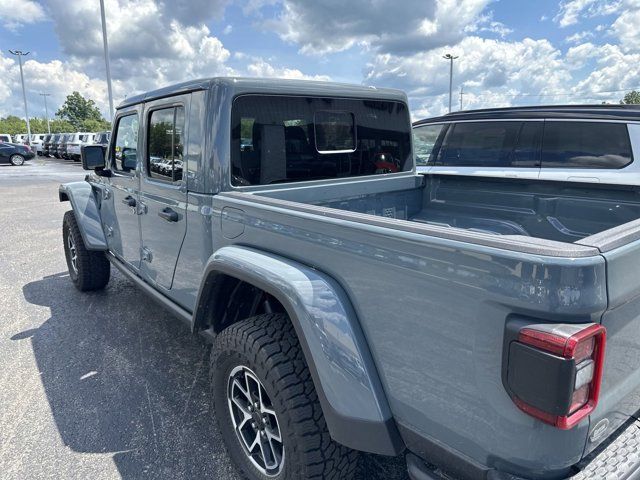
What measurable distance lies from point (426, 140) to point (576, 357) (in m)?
5.70

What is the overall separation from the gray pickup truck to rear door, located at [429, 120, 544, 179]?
7.41 feet

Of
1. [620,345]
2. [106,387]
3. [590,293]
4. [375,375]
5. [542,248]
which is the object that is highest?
[542,248]

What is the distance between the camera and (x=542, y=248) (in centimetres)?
131

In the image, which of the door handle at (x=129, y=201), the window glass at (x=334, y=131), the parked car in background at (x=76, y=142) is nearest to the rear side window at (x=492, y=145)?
the window glass at (x=334, y=131)

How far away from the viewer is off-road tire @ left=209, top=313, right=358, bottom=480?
1945mm

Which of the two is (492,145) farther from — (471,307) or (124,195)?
(471,307)

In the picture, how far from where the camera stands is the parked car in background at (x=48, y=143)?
102 feet

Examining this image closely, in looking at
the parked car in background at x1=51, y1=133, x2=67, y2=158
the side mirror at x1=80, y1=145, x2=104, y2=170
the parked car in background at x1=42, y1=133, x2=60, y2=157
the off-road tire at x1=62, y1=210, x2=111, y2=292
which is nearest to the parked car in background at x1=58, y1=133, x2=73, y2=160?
the parked car in background at x1=51, y1=133, x2=67, y2=158

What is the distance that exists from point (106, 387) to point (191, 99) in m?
2.01

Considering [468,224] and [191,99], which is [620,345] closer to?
[468,224]

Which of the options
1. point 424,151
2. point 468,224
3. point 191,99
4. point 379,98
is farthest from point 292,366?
point 424,151

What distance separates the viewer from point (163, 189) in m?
3.10

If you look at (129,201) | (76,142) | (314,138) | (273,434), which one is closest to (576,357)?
(273,434)

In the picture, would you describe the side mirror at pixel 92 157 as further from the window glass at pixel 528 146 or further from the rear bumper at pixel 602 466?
the window glass at pixel 528 146
